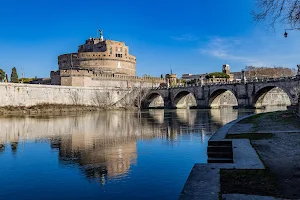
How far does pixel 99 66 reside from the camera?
71750mm

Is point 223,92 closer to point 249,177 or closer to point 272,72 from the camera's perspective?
point 272,72

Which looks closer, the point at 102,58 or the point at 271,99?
the point at 271,99

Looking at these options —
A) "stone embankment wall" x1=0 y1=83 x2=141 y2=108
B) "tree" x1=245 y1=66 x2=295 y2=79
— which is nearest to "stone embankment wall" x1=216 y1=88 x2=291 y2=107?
"stone embankment wall" x1=0 y1=83 x2=141 y2=108

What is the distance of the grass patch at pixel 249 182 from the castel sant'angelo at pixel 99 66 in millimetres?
55449

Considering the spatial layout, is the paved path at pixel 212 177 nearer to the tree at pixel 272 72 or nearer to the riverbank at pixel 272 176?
the riverbank at pixel 272 176

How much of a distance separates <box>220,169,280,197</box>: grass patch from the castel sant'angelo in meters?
55.4

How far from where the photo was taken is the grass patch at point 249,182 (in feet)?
19.5

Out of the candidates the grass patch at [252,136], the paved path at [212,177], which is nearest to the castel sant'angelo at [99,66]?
the grass patch at [252,136]

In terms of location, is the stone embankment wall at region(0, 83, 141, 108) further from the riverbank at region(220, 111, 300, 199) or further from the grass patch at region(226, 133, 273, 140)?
the riverbank at region(220, 111, 300, 199)

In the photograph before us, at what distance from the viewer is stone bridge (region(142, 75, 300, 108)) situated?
4372 centimetres

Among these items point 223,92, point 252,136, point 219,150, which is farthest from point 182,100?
point 219,150

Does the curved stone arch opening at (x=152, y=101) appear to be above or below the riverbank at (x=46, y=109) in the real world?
above

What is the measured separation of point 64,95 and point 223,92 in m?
28.6

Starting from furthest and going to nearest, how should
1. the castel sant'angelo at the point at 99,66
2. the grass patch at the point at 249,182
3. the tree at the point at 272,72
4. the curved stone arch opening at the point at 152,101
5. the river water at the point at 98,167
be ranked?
1. the tree at the point at 272,72
2. the curved stone arch opening at the point at 152,101
3. the castel sant'angelo at the point at 99,66
4. the river water at the point at 98,167
5. the grass patch at the point at 249,182
